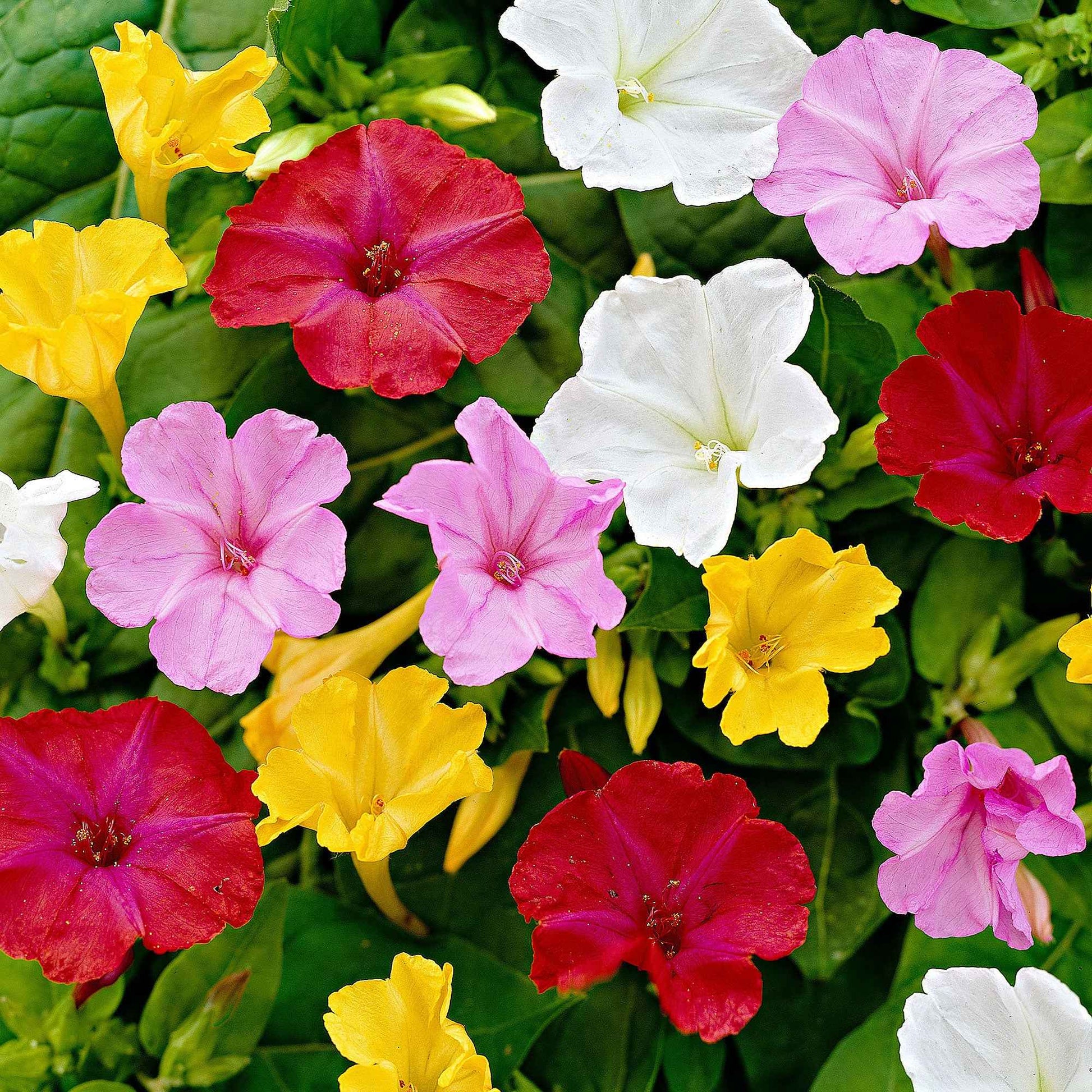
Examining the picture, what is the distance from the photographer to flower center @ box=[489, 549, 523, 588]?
65 centimetres

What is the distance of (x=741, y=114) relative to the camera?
0.73 meters

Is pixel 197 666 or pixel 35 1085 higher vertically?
pixel 197 666

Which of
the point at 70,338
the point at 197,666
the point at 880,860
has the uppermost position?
the point at 70,338

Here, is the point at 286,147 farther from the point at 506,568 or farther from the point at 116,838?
the point at 116,838

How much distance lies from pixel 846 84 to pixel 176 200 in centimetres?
46

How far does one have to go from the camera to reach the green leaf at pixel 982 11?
791 millimetres

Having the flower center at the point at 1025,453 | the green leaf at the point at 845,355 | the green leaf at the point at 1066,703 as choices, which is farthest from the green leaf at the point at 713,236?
the green leaf at the point at 1066,703

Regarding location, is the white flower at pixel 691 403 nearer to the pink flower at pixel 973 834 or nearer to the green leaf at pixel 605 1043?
the pink flower at pixel 973 834

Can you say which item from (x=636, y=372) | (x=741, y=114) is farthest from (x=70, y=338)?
(x=741, y=114)

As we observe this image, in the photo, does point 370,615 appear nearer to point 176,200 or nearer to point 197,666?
point 197,666

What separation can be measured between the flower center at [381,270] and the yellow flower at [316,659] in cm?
19

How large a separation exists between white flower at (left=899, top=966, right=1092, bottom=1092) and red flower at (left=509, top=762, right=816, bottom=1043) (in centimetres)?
9

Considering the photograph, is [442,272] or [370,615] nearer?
[442,272]

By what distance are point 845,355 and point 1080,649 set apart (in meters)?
0.23
